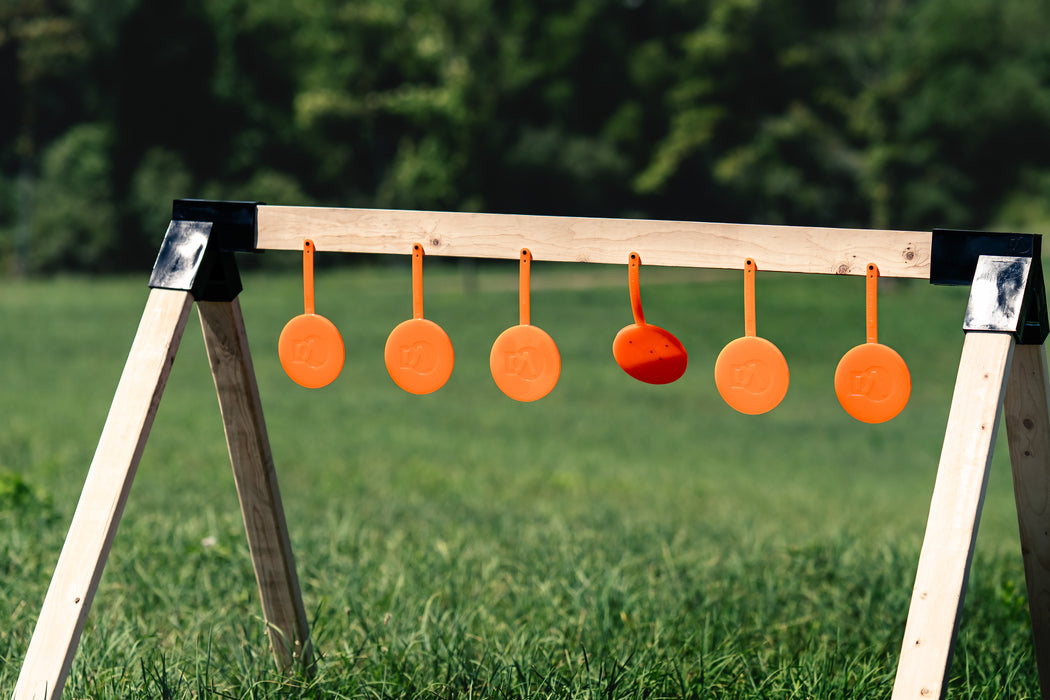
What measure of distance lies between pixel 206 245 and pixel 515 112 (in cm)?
4743

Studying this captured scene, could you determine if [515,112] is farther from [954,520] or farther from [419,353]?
[954,520]

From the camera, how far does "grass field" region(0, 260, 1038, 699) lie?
2982 mm

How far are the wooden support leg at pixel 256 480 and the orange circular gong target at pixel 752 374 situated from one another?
4.12 ft

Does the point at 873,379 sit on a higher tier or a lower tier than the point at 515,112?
lower

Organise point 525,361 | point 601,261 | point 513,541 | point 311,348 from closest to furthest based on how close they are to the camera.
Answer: point 601,261, point 525,361, point 311,348, point 513,541

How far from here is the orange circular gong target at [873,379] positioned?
2.31m

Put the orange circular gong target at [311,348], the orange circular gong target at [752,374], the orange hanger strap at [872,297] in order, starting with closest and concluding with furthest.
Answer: the orange hanger strap at [872,297], the orange circular gong target at [752,374], the orange circular gong target at [311,348]

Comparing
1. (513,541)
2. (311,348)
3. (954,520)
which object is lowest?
(513,541)

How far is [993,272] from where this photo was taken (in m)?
2.20

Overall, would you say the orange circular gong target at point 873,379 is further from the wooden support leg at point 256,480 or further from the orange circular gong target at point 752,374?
the wooden support leg at point 256,480

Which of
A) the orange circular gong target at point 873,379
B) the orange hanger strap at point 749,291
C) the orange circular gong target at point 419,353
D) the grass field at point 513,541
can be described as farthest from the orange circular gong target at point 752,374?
the grass field at point 513,541

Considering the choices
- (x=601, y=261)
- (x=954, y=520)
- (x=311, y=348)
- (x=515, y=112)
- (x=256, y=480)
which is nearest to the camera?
(x=954, y=520)

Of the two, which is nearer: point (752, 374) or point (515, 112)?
point (752, 374)

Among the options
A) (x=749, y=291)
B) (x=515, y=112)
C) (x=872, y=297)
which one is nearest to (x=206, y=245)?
(x=749, y=291)
